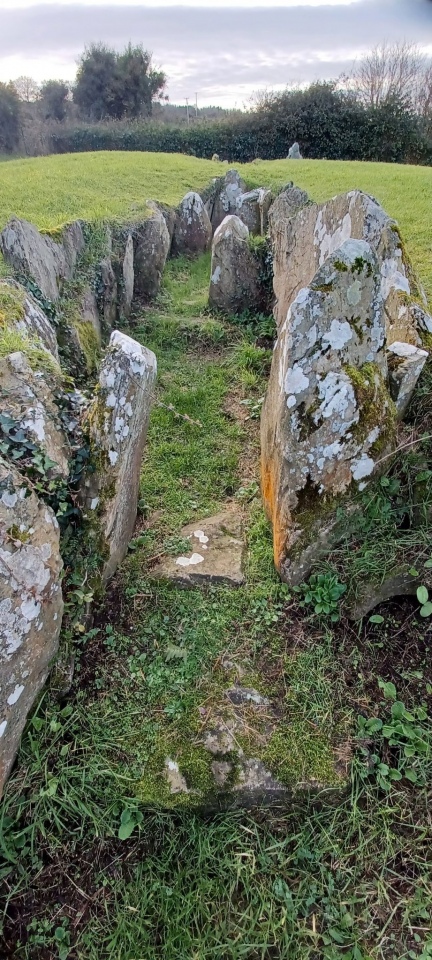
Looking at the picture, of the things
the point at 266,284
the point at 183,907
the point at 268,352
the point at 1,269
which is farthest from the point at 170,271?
the point at 183,907

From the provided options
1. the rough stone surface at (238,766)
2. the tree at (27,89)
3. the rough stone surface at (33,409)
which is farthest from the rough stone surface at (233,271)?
the tree at (27,89)

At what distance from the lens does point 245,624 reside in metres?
2.88

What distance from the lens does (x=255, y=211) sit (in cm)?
791

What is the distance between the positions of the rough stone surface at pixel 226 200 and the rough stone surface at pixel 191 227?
2.55 feet

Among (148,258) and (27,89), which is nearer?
(148,258)

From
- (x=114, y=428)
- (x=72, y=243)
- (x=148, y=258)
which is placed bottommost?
(x=114, y=428)

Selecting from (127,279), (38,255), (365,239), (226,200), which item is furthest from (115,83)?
(365,239)

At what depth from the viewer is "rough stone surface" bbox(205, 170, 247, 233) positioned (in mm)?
8984

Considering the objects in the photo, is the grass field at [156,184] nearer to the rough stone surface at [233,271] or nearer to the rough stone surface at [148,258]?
the rough stone surface at [148,258]

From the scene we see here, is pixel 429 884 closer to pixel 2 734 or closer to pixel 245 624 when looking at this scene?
pixel 245 624

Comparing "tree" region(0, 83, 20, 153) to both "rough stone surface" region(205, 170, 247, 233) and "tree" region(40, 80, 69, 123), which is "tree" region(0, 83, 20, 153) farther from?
"rough stone surface" region(205, 170, 247, 233)

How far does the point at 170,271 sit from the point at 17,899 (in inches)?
281

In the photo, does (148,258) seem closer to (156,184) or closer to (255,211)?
(255,211)

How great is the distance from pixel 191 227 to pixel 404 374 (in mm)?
6201
